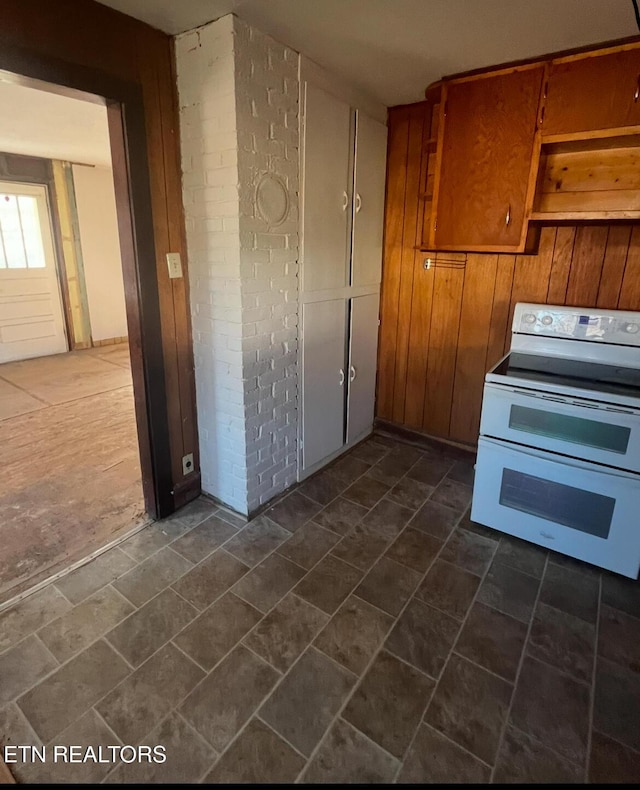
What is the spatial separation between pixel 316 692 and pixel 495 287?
230 centimetres

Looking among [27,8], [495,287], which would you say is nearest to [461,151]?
[495,287]

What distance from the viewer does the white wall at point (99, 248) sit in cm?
561

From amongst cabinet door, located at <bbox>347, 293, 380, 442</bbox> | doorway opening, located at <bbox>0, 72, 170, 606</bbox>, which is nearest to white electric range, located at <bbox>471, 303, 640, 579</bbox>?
cabinet door, located at <bbox>347, 293, 380, 442</bbox>

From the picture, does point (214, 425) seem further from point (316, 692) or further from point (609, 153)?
point (609, 153)

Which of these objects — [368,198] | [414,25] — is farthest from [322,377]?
[414,25]

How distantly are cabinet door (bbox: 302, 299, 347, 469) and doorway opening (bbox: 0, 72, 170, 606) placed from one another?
785 millimetres

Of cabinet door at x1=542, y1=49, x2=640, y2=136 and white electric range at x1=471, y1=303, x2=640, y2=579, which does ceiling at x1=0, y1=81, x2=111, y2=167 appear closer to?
cabinet door at x1=542, y1=49, x2=640, y2=136

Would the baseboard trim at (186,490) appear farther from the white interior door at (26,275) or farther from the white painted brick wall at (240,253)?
the white interior door at (26,275)

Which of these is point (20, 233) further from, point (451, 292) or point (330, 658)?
point (330, 658)

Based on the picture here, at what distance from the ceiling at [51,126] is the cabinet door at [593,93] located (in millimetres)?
2198

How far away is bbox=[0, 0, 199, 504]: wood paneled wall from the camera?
1.56m

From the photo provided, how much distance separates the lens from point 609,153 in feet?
7.27

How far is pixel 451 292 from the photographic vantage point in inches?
114

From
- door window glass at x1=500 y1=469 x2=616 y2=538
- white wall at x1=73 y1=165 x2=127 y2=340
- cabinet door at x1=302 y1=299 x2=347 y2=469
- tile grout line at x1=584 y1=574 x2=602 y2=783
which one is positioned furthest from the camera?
white wall at x1=73 y1=165 x2=127 y2=340
